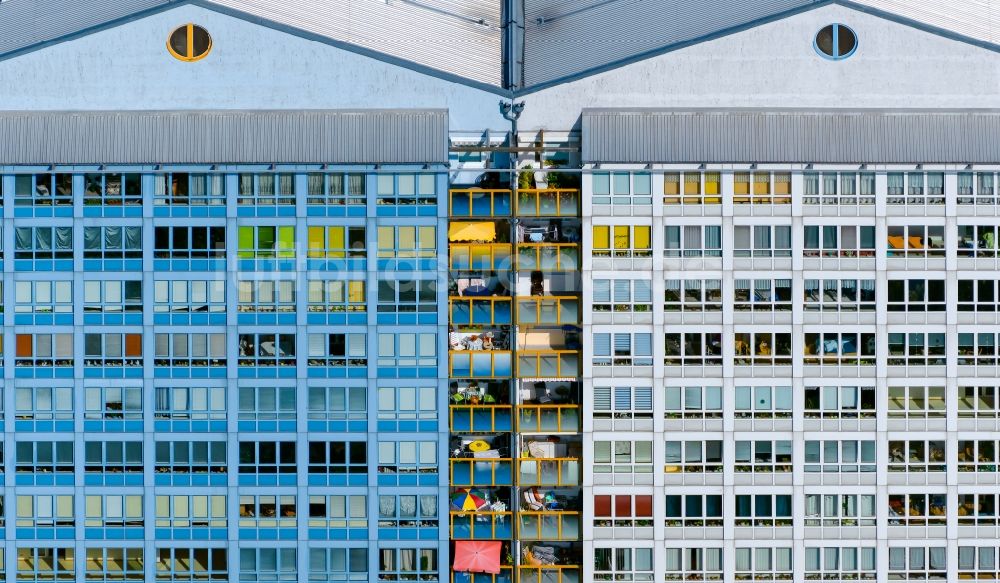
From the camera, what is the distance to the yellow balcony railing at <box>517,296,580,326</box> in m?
60.8

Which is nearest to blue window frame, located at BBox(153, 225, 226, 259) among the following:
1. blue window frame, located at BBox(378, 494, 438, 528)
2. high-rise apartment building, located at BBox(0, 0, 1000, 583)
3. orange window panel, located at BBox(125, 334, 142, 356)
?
high-rise apartment building, located at BBox(0, 0, 1000, 583)

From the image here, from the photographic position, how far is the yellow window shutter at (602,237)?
5997cm

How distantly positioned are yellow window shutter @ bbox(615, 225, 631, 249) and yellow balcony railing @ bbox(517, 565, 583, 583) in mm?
14681

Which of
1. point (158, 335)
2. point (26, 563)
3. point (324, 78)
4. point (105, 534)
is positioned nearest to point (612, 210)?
point (324, 78)

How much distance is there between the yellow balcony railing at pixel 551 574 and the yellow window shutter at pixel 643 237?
48.7ft

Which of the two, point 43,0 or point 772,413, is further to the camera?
point 43,0

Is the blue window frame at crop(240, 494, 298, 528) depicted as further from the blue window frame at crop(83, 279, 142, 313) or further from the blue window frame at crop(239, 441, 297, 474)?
the blue window frame at crop(83, 279, 142, 313)

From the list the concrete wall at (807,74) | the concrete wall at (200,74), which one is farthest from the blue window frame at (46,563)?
the concrete wall at (807,74)

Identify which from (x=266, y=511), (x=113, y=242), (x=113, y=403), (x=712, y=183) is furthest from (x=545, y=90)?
(x=113, y=403)

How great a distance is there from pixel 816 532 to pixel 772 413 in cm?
576

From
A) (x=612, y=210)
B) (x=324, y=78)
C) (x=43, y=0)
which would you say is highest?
(x=43, y=0)

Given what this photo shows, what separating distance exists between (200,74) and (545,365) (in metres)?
20.4

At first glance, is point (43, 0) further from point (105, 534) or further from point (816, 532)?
point (816, 532)

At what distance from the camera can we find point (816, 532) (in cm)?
6081
